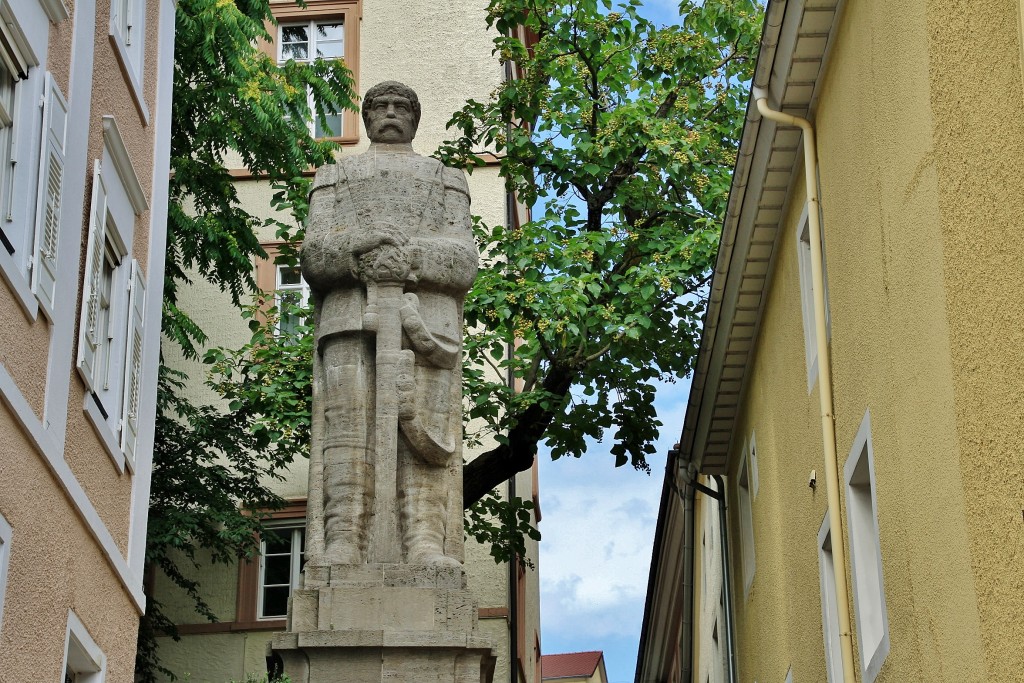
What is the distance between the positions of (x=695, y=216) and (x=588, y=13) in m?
2.67

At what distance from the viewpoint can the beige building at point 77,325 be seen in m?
9.75

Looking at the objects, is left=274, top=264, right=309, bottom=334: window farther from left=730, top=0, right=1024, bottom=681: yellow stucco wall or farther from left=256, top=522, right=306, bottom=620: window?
left=730, top=0, right=1024, bottom=681: yellow stucco wall

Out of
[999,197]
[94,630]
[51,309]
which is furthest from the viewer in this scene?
[94,630]

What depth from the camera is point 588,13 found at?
2086 centimetres

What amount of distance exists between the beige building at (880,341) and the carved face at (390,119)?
249cm

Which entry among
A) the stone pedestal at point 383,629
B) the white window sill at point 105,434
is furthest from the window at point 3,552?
the stone pedestal at point 383,629

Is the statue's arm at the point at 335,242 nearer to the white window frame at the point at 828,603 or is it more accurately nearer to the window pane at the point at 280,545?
the white window frame at the point at 828,603

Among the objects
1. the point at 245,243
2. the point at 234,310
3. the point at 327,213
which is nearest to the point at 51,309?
the point at 327,213

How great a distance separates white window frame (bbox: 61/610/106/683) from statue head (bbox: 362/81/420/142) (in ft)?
14.4

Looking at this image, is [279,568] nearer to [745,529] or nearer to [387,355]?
[745,529]

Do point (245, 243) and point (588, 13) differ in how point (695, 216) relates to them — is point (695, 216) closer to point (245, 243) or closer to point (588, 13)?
point (588, 13)

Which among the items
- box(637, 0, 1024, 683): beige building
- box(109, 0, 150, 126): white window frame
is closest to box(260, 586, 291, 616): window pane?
box(637, 0, 1024, 683): beige building

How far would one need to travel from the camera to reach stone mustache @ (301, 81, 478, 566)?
11.9m

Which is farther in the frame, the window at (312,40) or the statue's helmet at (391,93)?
the window at (312,40)
